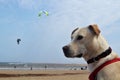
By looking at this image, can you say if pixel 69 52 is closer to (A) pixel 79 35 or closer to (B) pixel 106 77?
(A) pixel 79 35

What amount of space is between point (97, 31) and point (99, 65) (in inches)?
26.1

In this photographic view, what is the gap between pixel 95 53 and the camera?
7.52 m

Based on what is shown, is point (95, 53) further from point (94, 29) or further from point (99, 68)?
point (94, 29)

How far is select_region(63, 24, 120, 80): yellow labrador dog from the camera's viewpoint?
7460 mm

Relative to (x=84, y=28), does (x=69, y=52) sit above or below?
below

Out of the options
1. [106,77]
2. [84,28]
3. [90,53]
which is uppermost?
[84,28]

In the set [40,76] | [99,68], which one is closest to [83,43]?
[99,68]

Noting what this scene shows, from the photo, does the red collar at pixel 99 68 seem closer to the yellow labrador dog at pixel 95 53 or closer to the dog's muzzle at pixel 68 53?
the yellow labrador dog at pixel 95 53

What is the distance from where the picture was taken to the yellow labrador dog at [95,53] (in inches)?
294

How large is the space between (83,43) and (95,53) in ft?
1.00

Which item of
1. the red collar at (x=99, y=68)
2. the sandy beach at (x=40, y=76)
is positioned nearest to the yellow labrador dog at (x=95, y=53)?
the red collar at (x=99, y=68)

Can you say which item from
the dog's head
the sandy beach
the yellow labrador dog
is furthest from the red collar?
the sandy beach

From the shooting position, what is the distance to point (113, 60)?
24.8 ft

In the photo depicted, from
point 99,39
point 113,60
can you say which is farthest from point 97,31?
point 113,60
